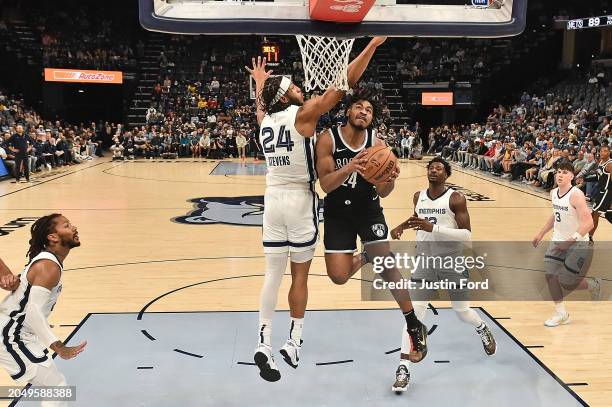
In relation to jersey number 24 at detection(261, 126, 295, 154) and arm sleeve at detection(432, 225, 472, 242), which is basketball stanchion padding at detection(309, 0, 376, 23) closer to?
jersey number 24 at detection(261, 126, 295, 154)

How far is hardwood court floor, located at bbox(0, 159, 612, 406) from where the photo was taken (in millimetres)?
4719

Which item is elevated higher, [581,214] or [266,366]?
[581,214]

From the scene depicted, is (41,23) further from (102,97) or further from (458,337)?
(458,337)

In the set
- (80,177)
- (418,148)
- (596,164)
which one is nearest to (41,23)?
(80,177)

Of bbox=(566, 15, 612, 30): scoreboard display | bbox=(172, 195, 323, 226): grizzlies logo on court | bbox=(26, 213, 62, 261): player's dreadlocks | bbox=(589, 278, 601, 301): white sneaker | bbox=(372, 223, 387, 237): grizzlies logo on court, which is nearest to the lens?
bbox=(26, 213, 62, 261): player's dreadlocks

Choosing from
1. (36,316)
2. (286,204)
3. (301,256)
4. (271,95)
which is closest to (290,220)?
(286,204)

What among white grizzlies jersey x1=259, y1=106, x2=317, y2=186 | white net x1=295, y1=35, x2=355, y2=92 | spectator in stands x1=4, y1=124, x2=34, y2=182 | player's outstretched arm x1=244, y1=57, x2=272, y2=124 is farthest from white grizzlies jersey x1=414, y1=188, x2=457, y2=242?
spectator in stands x1=4, y1=124, x2=34, y2=182

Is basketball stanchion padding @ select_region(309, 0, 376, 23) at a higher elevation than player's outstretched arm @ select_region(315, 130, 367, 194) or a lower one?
higher

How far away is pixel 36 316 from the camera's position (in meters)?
2.86

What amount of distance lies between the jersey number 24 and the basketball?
477 mm

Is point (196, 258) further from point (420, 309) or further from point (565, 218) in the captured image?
point (565, 218)

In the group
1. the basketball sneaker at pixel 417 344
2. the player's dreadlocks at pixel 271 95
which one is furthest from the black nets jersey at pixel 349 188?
the basketball sneaker at pixel 417 344

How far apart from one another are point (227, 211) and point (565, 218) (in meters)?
6.61

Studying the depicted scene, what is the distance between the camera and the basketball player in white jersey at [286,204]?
3686 mm
